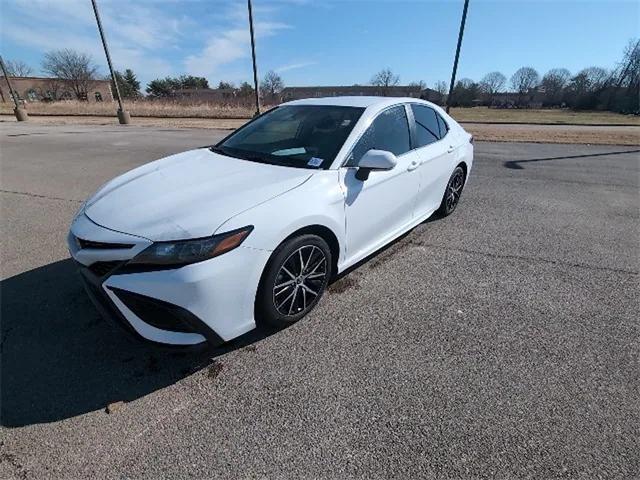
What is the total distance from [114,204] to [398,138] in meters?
2.48

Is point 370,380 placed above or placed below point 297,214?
below

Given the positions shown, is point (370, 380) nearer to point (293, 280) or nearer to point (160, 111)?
point (293, 280)

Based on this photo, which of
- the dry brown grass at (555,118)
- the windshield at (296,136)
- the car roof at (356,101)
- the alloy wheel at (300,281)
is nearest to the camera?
the alloy wheel at (300,281)

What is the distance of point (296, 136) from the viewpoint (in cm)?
335

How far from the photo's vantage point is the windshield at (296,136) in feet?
9.55

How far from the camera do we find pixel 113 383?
2.20 meters

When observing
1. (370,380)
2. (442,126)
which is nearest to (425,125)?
(442,126)

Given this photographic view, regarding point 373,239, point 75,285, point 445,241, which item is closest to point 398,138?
point 373,239

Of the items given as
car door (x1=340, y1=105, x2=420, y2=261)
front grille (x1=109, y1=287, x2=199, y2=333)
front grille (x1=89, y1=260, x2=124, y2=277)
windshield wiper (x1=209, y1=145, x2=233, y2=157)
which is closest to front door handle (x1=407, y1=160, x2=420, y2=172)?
car door (x1=340, y1=105, x2=420, y2=261)

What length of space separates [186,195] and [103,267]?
659 millimetres

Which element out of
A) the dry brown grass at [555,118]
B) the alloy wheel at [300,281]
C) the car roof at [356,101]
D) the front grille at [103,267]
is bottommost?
the dry brown grass at [555,118]

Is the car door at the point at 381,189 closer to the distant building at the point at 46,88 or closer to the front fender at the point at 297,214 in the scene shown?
the front fender at the point at 297,214

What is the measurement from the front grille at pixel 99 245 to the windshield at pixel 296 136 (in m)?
1.32

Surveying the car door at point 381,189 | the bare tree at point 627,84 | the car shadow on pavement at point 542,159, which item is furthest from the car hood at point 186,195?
the bare tree at point 627,84
